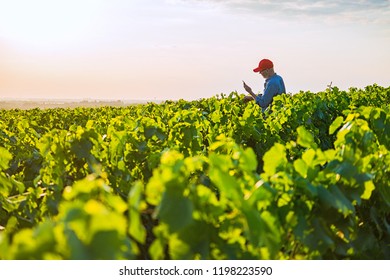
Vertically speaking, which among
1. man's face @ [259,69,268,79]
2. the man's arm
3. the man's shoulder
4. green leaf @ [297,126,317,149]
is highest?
man's face @ [259,69,268,79]

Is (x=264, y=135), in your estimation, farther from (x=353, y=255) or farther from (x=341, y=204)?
(x=341, y=204)

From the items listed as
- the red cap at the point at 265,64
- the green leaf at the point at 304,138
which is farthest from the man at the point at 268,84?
the green leaf at the point at 304,138

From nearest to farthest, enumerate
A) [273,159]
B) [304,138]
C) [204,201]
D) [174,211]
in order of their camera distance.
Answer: [174,211] < [204,201] < [273,159] < [304,138]

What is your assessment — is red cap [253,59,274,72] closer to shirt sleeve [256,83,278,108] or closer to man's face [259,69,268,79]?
man's face [259,69,268,79]

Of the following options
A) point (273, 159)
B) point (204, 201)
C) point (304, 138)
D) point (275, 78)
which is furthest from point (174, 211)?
point (275, 78)

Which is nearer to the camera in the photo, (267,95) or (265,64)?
(267,95)

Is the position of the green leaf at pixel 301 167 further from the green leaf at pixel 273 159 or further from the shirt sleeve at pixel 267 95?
the shirt sleeve at pixel 267 95

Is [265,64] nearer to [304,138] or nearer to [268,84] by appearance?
[268,84]

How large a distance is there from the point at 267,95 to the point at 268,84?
0.20m

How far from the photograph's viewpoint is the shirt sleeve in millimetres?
9266

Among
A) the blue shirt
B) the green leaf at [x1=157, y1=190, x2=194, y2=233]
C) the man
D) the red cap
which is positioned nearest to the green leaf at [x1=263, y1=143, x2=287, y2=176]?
the green leaf at [x1=157, y1=190, x2=194, y2=233]

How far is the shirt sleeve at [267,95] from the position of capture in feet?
30.4

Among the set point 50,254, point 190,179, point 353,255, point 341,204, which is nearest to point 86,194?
point 50,254

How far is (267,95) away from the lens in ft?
30.5
